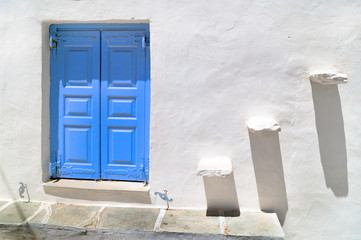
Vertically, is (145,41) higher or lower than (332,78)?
higher

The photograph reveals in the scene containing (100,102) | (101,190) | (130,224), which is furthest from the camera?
(100,102)

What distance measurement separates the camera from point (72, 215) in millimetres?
2883

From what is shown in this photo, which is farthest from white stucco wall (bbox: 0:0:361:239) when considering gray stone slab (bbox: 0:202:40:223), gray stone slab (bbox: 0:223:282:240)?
gray stone slab (bbox: 0:202:40:223)

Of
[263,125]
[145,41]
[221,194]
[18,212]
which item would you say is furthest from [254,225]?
[18,212]

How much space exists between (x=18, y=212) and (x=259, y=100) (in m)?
2.82

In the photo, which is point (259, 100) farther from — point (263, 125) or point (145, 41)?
point (145, 41)

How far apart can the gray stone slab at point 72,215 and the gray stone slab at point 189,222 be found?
772 mm

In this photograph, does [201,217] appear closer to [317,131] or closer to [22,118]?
[317,131]

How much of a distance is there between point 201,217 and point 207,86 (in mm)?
1347

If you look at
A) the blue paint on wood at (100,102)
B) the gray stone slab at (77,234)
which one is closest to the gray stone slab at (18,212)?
the gray stone slab at (77,234)

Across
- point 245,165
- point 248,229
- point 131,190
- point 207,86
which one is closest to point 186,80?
point 207,86

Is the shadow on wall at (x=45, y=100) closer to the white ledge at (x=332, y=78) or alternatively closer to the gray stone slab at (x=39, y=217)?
the gray stone slab at (x=39, y=217)

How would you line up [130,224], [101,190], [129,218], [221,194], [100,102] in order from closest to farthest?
[130,224], [129,218], [221,194], [101,190], [100,102]

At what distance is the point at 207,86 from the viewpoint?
2891 millimetres
